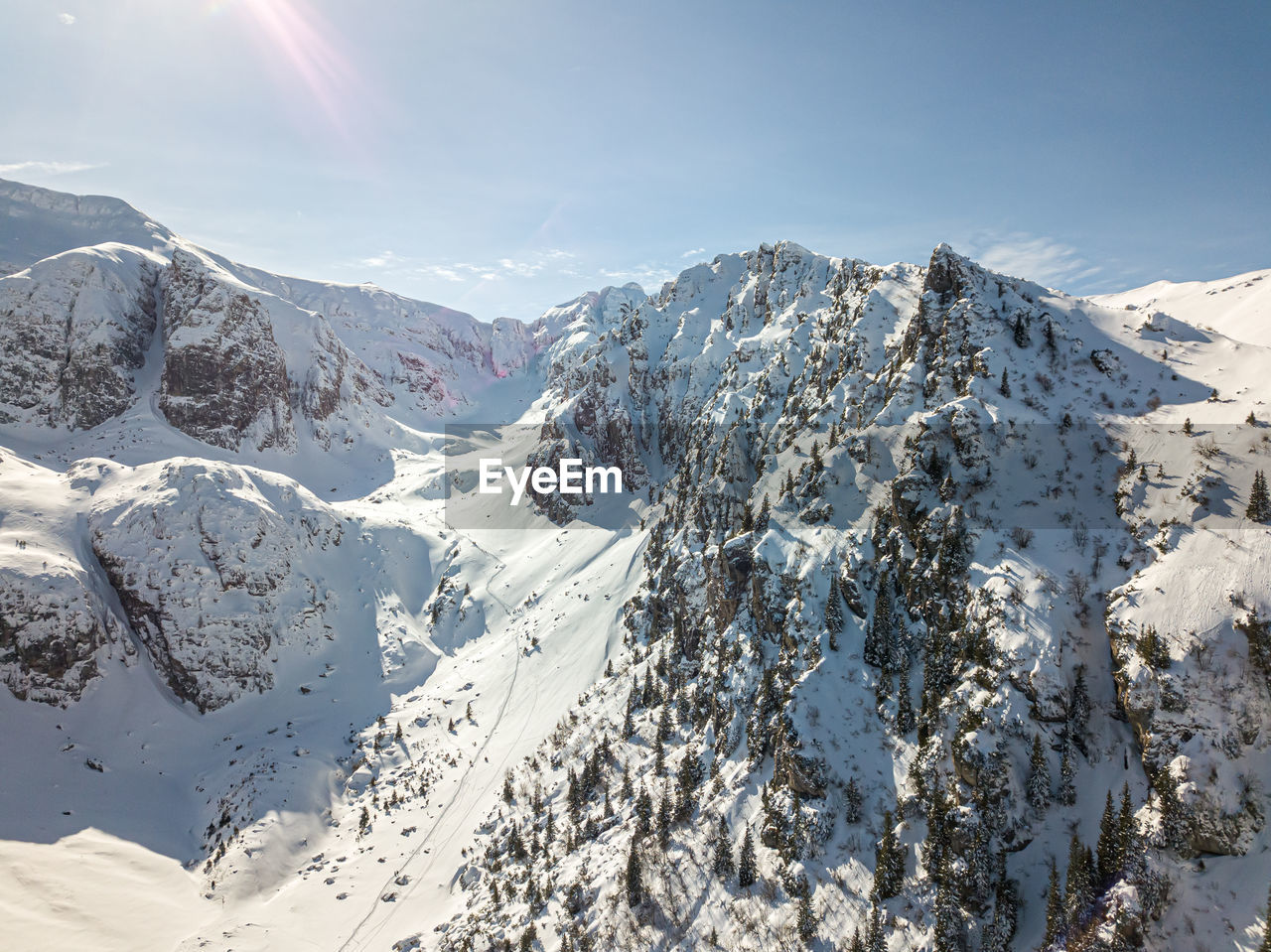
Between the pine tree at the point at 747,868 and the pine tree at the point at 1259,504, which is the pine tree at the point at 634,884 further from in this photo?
the pine tree at the point at 1259,504

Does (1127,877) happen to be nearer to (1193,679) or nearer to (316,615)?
(1193,679)

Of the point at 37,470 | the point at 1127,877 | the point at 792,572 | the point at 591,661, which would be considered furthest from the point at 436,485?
the point at 1127,877

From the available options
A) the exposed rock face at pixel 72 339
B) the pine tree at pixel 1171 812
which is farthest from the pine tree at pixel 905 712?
the exposed rock face at pixel 72 339

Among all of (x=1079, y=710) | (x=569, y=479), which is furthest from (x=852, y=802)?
(x=569, y=479)

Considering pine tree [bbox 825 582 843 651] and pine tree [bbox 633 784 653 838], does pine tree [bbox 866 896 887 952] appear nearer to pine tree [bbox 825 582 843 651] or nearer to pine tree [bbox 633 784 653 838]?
pine tree [bbox 825 582 843 651]

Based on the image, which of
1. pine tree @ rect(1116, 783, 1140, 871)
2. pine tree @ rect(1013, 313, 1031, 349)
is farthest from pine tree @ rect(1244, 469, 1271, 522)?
pine tree @ rect(1013, 313, 1031, 349)
